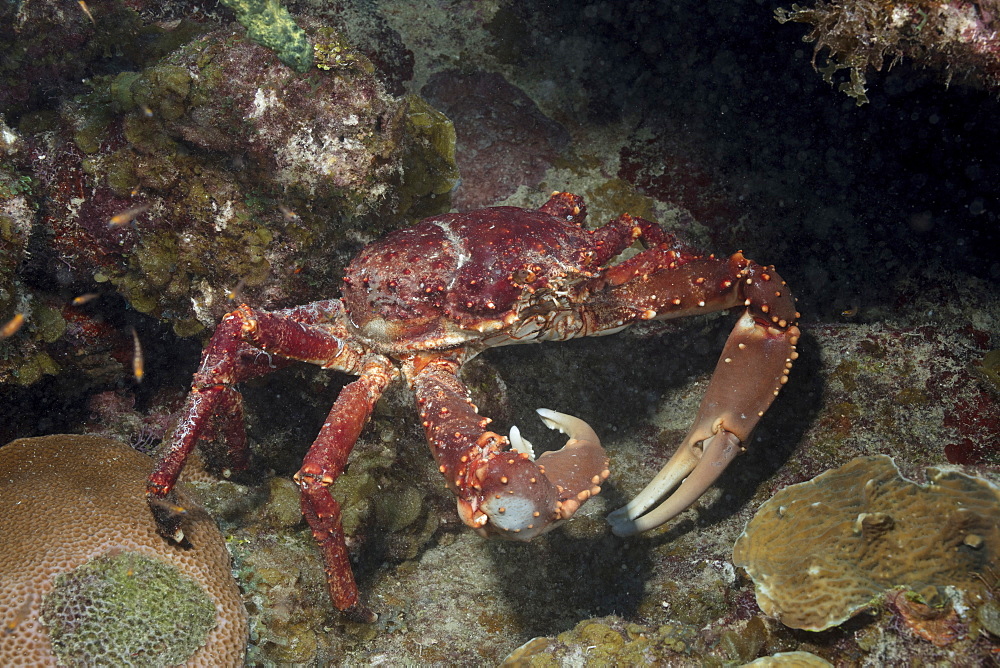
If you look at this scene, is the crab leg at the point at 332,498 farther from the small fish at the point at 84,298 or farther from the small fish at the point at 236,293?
the small fish at the point at 84,298

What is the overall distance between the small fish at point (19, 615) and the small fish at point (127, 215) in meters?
2.18

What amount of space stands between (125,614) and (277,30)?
10.9 feet

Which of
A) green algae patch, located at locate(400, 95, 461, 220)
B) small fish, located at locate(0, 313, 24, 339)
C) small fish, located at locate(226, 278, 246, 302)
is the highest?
green algae patch, located at locate(400, 95, 461, 220)

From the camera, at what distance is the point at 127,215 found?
3.57 m

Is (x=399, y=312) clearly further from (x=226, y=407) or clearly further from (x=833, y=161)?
(x=833, y=161)

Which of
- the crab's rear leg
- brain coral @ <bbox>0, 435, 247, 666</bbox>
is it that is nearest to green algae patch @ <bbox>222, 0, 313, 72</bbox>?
the crab's rear leg

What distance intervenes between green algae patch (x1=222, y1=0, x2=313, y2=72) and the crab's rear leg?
2336 mm

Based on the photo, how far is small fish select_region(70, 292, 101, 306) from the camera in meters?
3.86

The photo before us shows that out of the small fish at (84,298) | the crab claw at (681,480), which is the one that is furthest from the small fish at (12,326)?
the crab claw at (681,480)

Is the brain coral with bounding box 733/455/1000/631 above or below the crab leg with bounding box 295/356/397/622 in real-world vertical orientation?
above

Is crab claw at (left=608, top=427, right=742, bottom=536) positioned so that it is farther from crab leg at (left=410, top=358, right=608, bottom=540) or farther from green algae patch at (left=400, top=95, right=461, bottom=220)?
green algae patch at (left=400, top=95, right=461, bottom=220)

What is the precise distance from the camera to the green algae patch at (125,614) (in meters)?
2.68

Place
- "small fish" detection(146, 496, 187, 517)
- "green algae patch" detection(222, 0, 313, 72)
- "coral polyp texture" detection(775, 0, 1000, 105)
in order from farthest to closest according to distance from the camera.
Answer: "green algae patch" detection(222, 0, 313, 72)
"small fish" detection(146, 496, 187, 517)
"coral polyp texture" detection(775, 0, 1000, 105)

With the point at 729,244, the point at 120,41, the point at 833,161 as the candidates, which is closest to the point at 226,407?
the point at 120,41
